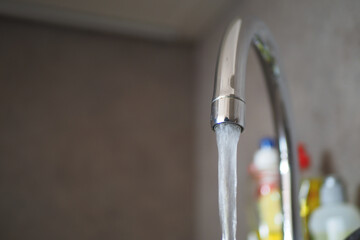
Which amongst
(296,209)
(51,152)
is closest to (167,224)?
(51,152)

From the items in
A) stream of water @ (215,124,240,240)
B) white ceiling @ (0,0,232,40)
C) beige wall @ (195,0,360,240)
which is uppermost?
white ceiling @ (0,0,232,40)

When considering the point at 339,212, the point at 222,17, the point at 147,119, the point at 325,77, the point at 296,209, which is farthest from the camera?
the point at 147,119

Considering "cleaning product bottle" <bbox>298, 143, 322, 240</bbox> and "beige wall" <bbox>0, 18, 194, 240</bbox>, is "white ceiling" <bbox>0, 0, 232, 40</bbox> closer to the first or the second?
"beige wall" <bbox>0, 18, 194, 240</bbox>

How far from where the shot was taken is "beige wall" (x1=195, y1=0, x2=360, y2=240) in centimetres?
67

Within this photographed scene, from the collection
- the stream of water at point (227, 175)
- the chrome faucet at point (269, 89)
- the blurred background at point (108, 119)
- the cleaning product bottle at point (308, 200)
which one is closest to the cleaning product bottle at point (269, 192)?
the cleaning product bottle at point (308, 200)

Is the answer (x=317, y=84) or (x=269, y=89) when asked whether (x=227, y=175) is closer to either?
(x=269, y=89)

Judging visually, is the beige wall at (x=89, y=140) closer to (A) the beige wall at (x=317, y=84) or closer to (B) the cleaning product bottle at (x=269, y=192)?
(A) the beige wall at (x=317, y=84)

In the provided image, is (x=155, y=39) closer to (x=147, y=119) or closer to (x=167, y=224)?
(x=147, y=119)

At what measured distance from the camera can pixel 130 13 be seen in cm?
152

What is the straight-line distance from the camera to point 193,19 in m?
1.55

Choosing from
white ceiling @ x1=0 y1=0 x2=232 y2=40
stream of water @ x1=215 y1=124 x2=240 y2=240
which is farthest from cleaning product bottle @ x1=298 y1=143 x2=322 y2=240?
white ceiling @ x1=0 y1=0 x2=232 y2=40

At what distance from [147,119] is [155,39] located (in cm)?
38

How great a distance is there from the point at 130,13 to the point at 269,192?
105 centimetres

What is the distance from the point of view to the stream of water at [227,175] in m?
0.26
